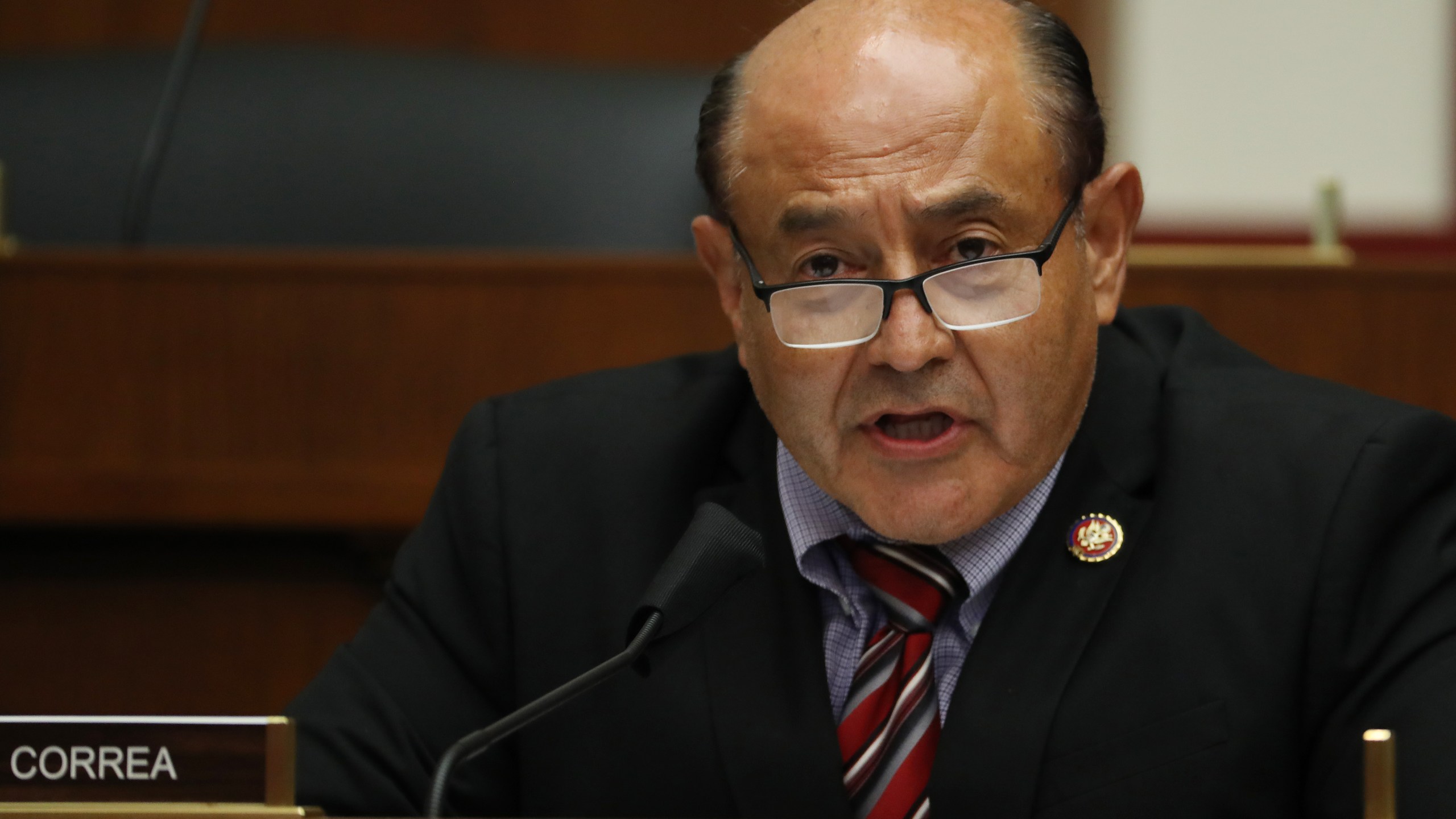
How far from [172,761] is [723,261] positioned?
77cm

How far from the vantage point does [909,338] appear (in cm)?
128

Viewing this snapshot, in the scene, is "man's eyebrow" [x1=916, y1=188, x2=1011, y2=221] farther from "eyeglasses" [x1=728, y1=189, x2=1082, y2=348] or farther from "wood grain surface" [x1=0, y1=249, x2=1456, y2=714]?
"wood grain surface" [x1=0, y1=249, x2=1456, y2=714]

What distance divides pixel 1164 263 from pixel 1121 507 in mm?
615

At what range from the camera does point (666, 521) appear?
154 cm

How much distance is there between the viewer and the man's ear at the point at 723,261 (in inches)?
59.4

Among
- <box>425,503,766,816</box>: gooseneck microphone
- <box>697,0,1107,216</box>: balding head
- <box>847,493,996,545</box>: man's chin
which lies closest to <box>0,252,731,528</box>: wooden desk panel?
<box>697,0,1107,216</box>: balding head

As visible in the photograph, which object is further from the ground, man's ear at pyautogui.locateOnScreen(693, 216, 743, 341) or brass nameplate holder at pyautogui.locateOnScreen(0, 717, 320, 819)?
man's ear at pyautogui.locateOnScreen(693, 216, 743, 341)

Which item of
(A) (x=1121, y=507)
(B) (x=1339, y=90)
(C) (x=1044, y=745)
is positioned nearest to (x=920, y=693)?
(C) (x=1044, y=745)

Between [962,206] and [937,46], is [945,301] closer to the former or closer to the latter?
[962,206]

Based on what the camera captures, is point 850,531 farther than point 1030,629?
Yes

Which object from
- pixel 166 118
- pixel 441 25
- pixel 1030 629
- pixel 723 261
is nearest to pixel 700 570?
pixel 1030 629

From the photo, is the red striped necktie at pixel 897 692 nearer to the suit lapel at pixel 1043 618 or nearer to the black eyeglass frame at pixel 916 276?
the suit lapel at pixel 1043 618

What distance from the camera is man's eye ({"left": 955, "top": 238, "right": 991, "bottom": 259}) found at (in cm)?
132

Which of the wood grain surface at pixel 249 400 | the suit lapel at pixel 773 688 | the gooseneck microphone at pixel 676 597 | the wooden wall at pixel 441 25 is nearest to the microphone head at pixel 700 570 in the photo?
the gooseneck microphone at pixel 676 597
